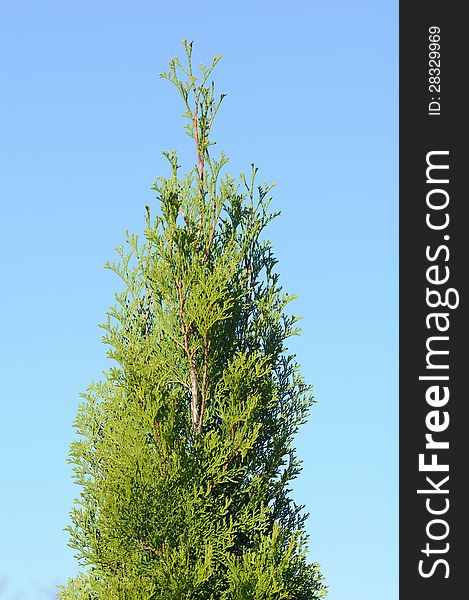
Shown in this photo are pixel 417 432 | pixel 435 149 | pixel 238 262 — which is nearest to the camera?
pixel 417 432

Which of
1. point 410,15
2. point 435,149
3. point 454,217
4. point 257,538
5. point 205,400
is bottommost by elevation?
point 257,538

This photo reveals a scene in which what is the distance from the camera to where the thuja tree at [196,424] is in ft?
43.0

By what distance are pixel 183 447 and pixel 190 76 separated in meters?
6.73

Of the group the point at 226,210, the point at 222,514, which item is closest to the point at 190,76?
the point at 226,210

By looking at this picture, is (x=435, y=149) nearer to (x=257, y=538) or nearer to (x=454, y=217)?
(x=454, y=217)

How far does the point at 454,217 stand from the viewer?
12602 millimetres

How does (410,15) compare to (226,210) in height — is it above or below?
above

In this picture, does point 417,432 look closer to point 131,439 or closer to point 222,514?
point 222,514

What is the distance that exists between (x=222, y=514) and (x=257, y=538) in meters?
0.86

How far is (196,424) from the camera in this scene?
14.2 meters

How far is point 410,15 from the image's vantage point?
535 inches

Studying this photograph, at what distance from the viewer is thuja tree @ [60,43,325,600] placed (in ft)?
43.0

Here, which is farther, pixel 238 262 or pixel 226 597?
pixel 238 262

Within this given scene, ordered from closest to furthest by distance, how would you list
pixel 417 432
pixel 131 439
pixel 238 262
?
pixel 417 432
pixel 131 439
pixel 238 262
